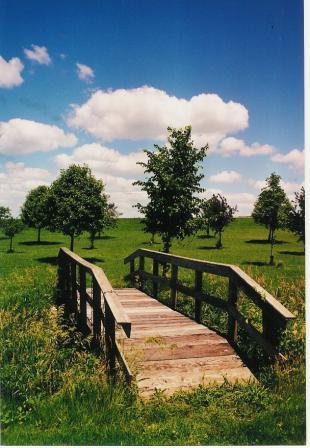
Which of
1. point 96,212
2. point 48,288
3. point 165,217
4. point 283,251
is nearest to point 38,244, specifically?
point 96,212

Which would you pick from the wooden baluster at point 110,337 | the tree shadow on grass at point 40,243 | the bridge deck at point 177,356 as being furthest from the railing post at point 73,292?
the tree shadow on grass at point 40,243

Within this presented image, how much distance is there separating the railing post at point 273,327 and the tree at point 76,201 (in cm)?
2282

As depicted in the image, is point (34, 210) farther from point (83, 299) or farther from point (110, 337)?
point (110, 337)

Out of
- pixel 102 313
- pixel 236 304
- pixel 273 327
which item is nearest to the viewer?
pixel 273 327

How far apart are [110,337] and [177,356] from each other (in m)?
1.12

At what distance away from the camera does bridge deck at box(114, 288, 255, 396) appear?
479 cm

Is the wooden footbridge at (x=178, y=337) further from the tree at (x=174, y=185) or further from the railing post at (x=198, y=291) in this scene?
the tree at (x=174, y=185)

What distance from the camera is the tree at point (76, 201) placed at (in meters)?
27.6

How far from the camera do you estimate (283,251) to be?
35.3 m

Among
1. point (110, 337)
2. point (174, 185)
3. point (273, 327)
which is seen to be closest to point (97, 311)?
point (110, 337)

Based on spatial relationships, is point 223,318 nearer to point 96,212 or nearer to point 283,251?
point 96,212

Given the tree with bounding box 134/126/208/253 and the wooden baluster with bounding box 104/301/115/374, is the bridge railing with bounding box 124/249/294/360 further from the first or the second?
the tree with bounding box 134/126/208/253

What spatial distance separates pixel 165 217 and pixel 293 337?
413 inches

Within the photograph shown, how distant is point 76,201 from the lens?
91.7 ft
